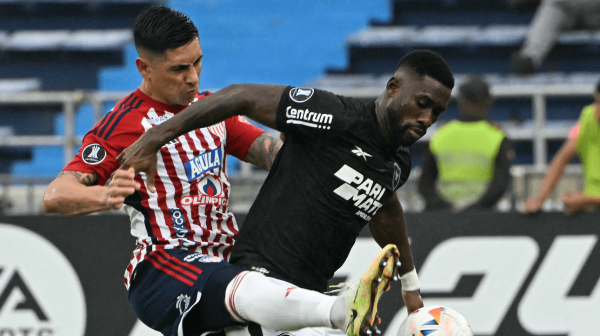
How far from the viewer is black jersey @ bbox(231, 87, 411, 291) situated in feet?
9.47

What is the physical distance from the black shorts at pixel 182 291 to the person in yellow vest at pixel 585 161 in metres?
2.99

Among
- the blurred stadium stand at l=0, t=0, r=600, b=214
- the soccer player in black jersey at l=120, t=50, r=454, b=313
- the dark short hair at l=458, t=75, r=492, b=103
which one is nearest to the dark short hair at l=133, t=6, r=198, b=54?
the soccer player in black jersey at l=120, t=50, r=454, b=313

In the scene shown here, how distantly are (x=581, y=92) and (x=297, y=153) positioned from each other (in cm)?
409

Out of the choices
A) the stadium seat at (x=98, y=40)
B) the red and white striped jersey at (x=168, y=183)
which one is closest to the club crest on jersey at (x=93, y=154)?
the red and white striped jersey at (x=168, y=183)

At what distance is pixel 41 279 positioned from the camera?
5395 millimetres

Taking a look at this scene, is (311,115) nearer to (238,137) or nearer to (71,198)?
(238,137)

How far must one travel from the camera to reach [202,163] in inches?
122

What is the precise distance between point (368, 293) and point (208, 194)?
877 millimetres

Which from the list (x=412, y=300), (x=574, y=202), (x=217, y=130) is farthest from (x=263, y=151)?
(x=574, y=202)

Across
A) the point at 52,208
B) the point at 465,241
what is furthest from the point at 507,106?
the point at 52,208

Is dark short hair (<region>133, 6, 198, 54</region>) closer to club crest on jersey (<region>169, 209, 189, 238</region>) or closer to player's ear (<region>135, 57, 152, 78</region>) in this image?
player's ear (<region>135, 57, 152, 78</region>)

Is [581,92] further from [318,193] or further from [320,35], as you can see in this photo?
[320,35]

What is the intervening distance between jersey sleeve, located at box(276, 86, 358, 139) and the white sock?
22.6 inches

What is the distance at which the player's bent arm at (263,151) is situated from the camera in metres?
3.34
